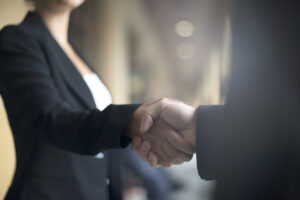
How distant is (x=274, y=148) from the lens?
49 centimetres

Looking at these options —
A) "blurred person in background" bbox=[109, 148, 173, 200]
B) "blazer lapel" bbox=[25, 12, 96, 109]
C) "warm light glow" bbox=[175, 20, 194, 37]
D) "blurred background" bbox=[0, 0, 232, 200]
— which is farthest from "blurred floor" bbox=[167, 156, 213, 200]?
"blazer lapel" bbox=[25, 12, 96, 109]

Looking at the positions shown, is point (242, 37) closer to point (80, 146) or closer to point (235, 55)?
point (235, 55)

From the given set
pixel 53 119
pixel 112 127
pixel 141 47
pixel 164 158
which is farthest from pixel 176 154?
pixel 141 47

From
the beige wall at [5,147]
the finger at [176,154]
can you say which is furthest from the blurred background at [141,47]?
the finger at [176,154]

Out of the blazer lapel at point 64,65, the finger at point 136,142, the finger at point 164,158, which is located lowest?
the finger at point 164,158

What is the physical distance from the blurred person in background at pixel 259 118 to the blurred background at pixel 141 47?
0.09 meters

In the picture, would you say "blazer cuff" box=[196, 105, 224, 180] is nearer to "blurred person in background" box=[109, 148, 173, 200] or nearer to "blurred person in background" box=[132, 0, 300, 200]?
"blurred person in background" box=[132, 0, 300, 200]

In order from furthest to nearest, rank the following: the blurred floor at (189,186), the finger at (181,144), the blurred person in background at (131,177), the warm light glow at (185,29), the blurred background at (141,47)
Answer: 1. the blurred floor at (189,186)
2. the warm light glow at (185,29)
3. the blurred person in background at (131,177)
4. the blurred background at (141,47)
5. the finger at (181,144)

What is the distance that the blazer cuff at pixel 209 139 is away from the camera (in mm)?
516

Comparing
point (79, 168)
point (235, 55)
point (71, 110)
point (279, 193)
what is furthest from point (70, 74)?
point (279, 193)

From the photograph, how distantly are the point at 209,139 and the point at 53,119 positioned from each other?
0.32m

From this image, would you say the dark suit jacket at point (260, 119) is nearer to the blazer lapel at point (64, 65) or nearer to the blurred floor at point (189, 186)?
the blazer lapel at point (64, 65)

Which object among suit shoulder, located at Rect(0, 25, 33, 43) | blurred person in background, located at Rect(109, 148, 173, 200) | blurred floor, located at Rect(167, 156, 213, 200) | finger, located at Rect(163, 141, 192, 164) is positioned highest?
suit shoulder, located at Rect(0, 25, 33, 43)

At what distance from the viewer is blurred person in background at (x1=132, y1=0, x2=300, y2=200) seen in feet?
1.59
